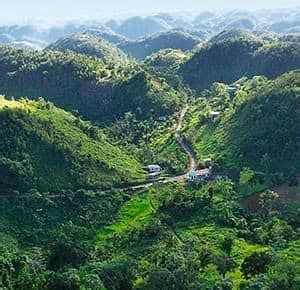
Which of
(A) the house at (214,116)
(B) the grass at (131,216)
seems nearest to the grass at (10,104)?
(B) the grass at (131,216)

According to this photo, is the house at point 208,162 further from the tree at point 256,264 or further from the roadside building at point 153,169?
the tree at point 256,264

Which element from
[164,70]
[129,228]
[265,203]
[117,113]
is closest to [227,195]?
[265,203]

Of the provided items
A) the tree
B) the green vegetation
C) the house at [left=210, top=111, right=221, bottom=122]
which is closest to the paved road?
the green vegetation

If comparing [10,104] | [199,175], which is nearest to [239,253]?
[199,175]

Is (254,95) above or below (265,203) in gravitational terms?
above

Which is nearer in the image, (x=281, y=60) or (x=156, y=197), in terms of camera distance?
(x=156, y=197)

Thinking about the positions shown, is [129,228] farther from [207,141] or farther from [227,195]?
[207,141]
